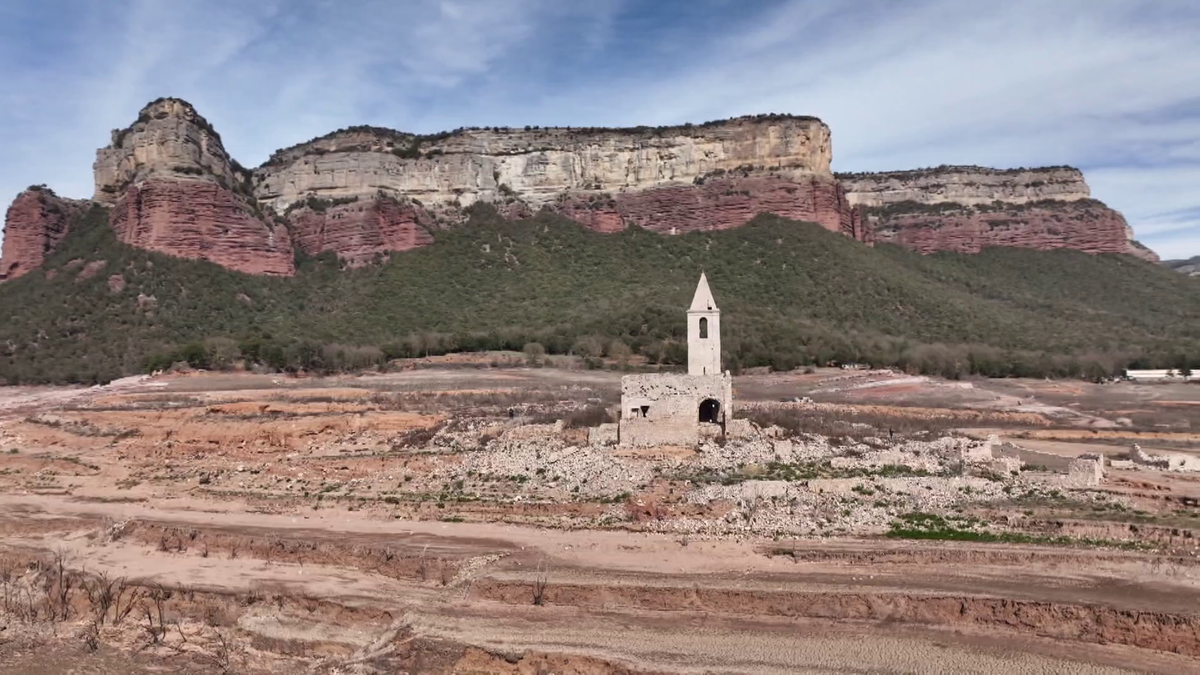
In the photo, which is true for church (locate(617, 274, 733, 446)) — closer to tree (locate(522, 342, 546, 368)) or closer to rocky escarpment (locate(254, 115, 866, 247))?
tree (locate(522, 342, 546, 368))

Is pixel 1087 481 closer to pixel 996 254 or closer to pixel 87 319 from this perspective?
pixel 87 319

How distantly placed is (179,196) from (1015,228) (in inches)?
3970

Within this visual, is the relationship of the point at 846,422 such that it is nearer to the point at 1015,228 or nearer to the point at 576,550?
the point at 576,550

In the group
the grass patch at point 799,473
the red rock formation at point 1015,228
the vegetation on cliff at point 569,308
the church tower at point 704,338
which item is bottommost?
the grass patch at point 799,473

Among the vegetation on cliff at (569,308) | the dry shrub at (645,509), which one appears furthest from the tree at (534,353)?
the dry shrub at (645,509)

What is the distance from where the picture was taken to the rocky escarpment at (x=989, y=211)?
10256cm

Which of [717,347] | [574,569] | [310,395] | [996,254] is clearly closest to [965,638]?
[574,569]

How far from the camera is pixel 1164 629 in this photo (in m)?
13.5

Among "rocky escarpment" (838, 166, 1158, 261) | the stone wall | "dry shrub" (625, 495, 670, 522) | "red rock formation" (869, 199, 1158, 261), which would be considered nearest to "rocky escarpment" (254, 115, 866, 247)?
"red rock formation" (869, 199, 1158, 261)

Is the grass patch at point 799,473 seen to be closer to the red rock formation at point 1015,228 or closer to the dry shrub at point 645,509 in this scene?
the dry shrub at point 645,509

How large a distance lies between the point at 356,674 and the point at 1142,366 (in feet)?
220

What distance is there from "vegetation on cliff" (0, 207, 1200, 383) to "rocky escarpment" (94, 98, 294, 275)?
1.94m

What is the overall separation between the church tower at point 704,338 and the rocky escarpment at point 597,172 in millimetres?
51106

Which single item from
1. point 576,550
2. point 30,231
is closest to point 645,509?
point 576,550
